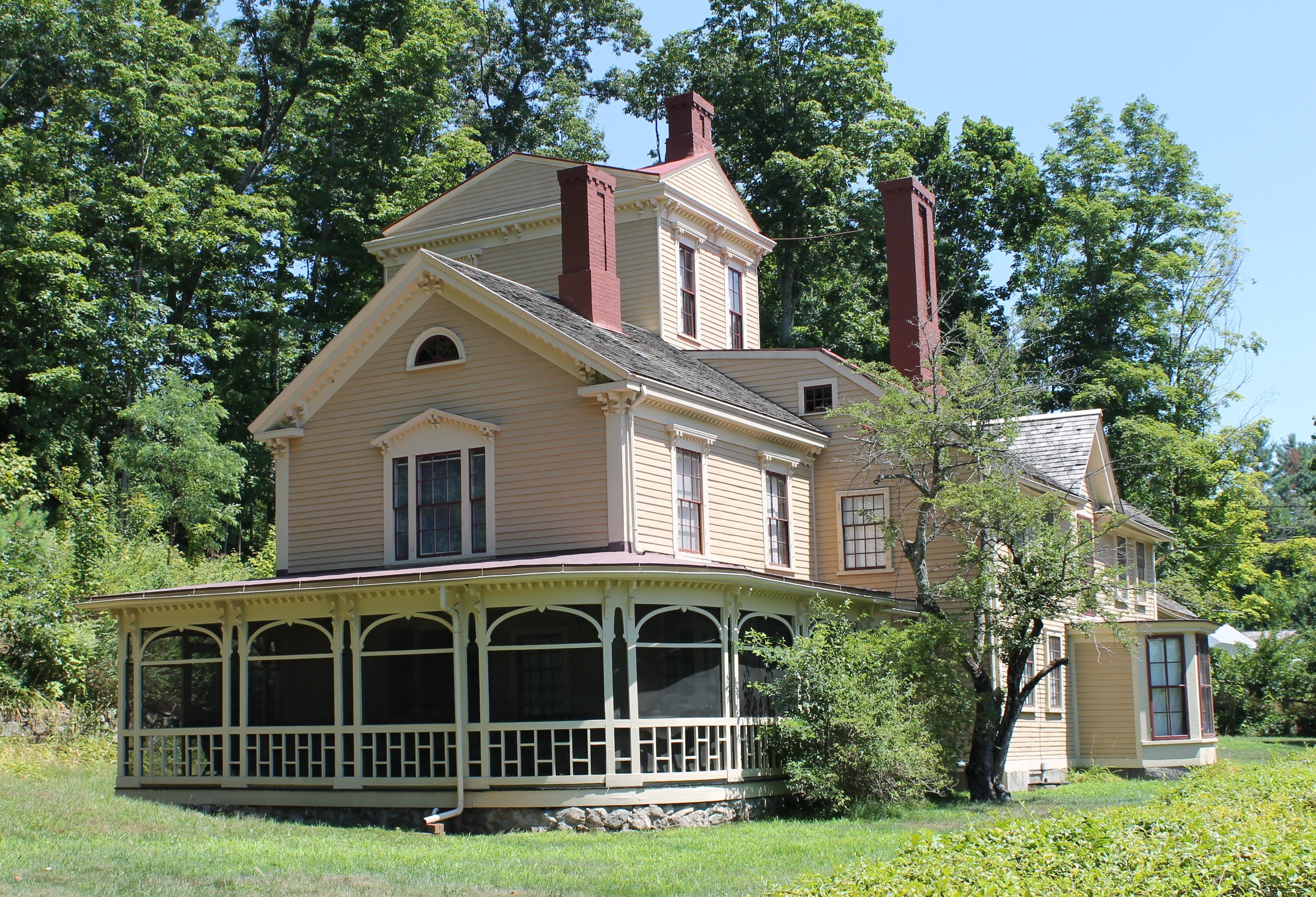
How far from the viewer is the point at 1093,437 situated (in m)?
31.0

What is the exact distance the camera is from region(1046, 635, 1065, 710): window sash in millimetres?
30422

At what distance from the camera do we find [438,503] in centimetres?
2358

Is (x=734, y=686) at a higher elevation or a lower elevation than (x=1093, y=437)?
lower

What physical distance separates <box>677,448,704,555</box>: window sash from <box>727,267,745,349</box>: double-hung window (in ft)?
27.3

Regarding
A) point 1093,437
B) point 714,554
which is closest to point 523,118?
point 1093,437

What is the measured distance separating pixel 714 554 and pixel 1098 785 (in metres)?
10.2

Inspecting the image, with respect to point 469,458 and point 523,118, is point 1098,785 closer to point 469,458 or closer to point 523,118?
point 469,458

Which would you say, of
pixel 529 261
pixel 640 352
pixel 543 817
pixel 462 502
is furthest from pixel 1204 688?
pixel 543 817

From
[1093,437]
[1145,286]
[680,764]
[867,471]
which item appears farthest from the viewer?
[1145,286]

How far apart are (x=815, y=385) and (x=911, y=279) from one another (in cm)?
366

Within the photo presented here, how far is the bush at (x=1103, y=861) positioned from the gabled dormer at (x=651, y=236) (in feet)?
61.7

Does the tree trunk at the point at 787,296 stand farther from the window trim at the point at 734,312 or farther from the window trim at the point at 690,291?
the window trim at the point at 690,291

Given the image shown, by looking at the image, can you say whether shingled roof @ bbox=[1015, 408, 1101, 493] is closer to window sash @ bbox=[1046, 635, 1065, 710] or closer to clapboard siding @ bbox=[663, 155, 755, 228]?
window sash @ bbox=[1046, 635, 1065, 710]

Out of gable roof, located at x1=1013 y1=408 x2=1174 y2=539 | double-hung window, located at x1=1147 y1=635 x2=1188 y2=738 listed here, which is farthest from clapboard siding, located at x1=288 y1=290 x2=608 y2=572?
double-hung window, located at x1=1147 y1=635 x2=1188 y2=738
